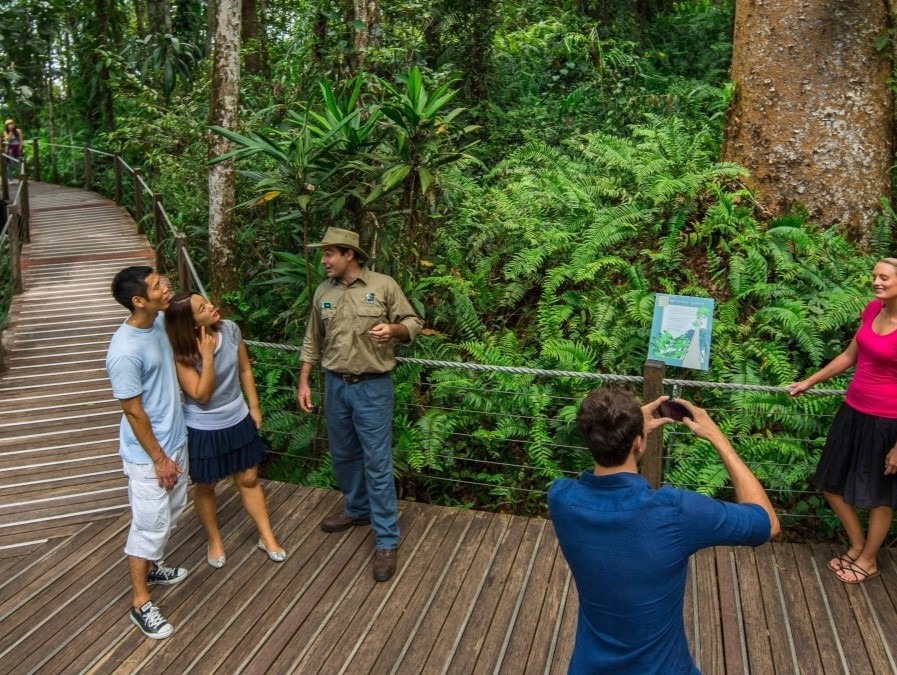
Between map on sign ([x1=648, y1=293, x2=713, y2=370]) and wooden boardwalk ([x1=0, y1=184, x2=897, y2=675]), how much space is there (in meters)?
1.19

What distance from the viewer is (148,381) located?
12.8 ft

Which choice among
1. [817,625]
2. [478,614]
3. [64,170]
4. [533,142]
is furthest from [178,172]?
[64,170]

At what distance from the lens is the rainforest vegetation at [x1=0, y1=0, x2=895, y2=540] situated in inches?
208

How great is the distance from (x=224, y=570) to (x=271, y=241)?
13.7ft

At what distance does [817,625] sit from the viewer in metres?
3.95

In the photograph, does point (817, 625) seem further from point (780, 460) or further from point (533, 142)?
point (533, 142)

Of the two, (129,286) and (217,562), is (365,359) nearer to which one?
(129,286)

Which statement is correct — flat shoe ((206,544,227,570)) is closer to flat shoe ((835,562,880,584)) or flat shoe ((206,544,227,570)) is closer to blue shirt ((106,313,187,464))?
blue shirt ((106,313,187,464))

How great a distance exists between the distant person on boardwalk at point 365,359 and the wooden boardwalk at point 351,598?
355 mm

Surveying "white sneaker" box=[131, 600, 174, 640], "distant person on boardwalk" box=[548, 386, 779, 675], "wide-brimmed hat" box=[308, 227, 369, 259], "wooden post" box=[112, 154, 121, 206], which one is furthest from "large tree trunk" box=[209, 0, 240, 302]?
"wooden post" box=[112, 154, 121, 206]

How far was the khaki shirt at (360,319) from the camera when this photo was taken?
14.4ft

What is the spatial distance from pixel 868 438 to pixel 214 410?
11.2 feet

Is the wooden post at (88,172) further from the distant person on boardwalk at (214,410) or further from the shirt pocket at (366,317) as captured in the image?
the shirt pocket at (366,317)

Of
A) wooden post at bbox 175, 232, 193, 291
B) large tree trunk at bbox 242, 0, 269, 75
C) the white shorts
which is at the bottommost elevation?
the white shorts
